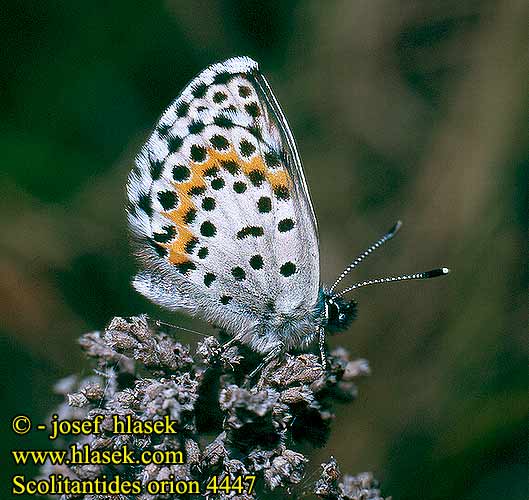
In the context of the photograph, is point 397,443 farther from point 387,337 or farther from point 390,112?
point 390,112

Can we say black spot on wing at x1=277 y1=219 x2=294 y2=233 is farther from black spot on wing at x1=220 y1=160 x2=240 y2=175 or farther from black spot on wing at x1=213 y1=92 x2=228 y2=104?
black spot on wing at x1=213 y1=92 x2=228 y2=104

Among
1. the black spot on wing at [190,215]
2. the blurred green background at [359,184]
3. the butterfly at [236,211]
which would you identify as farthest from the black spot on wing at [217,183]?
the blurred green background at [359,184]

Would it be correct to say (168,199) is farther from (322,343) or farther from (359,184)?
(359,184)


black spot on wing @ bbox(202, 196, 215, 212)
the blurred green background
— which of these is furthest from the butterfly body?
the blurred green background

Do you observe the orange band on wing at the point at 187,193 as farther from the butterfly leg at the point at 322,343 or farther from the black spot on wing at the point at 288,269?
the butterfly leg at the point at 322,343

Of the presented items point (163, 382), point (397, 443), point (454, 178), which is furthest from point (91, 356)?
point (454, 178)

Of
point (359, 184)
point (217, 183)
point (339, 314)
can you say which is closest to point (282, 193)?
point (217, 183)
